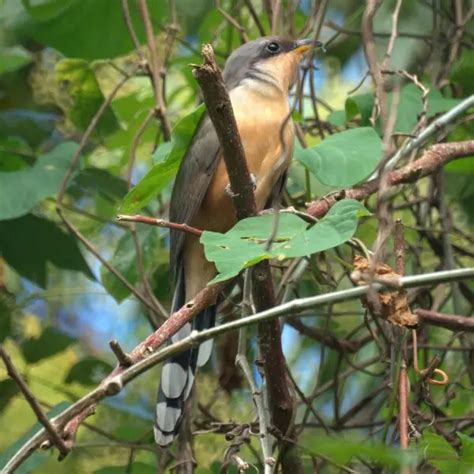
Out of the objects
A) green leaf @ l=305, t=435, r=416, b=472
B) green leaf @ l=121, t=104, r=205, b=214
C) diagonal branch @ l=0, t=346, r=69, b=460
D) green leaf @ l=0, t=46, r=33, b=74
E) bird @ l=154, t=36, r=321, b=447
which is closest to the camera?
green leaf @ l=305, t=435, r=416, b=472

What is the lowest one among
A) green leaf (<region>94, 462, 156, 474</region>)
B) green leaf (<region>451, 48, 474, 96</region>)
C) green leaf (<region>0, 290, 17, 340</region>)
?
green leaf (<region>94, 462, 156, 474</region>)

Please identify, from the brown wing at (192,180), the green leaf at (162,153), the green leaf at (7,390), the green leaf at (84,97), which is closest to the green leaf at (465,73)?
the brown wing at (192,180)

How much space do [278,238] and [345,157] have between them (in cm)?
62

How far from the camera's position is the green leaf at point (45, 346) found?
3270mm

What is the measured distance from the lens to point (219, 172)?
300 centimetres

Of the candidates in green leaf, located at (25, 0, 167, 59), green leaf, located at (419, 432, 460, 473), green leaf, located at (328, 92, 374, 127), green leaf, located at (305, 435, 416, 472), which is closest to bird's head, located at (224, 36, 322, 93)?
green leaf, located at (328, 92, 374, 127)

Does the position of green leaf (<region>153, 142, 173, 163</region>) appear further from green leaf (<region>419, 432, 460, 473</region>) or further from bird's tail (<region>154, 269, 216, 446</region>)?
green leaf (<region>419, 432, 460, 473</region>)

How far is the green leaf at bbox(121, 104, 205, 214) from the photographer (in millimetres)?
2473

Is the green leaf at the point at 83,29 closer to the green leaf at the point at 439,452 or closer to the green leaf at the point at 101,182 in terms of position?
the green leaf at the point at 101,182

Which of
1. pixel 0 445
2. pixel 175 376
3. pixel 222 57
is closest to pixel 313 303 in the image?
pixel 175 376

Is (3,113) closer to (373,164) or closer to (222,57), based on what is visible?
(222,57)

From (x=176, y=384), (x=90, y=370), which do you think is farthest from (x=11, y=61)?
(x=176, y=384)

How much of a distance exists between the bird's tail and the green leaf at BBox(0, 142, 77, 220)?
0.55 metres

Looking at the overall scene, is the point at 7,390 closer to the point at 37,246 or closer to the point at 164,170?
the point at 37,246
